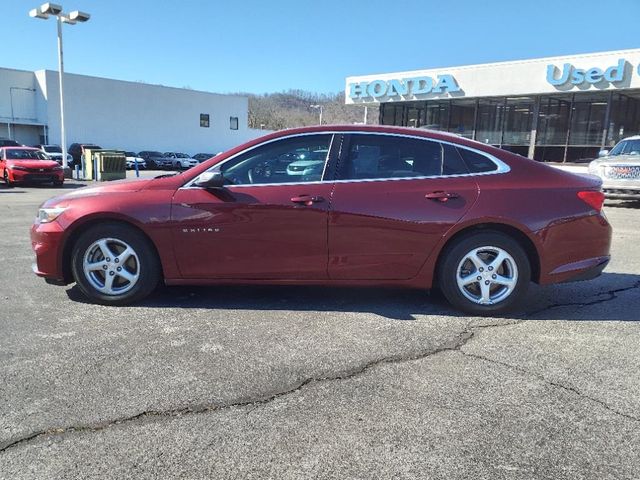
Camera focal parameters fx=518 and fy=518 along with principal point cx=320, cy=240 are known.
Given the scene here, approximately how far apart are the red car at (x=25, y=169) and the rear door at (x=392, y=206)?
1842 centimetres

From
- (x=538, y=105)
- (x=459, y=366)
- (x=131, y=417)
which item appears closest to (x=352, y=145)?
(x=459, y=366)

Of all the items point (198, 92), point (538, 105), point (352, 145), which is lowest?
point (352, 145)

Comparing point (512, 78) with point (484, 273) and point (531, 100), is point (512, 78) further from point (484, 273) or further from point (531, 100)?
point (484, 273)

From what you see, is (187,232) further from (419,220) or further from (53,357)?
(419,220)

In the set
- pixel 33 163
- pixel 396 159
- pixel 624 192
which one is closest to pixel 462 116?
pixel 624 192

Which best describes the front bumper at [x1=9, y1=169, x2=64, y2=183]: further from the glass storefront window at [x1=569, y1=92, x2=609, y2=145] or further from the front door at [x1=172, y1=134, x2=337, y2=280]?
the glass storefront window at [x1=569, y1=92, x2=609, y2=145]

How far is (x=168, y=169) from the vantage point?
1582 inches

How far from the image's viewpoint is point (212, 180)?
429 centimetres

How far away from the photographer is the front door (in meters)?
4.33

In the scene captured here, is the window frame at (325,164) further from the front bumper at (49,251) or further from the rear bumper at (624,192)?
the rear bumper at (624,192)

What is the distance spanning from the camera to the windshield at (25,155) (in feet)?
66.1

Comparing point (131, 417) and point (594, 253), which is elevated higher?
point (594, 253)

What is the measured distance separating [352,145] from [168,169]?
3795 cm

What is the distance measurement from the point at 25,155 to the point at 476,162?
2085 centimetres
